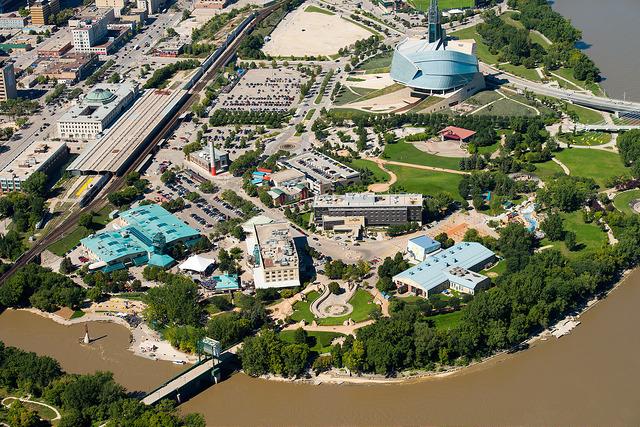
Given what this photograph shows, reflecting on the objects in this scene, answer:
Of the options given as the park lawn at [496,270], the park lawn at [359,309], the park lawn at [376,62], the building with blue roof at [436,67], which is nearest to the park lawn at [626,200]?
the park lawn at [496,270]

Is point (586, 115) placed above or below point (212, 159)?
above

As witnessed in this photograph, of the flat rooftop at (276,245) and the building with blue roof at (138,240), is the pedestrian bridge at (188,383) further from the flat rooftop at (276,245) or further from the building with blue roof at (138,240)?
the building with blue roof at (138,240)

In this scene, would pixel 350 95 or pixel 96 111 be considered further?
pixel 350 95

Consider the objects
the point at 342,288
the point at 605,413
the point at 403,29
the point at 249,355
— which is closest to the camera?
the point at 605,413

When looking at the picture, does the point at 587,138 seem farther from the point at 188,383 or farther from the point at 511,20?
the point at 188,383

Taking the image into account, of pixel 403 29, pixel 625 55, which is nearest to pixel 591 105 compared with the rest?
pixel 625 55

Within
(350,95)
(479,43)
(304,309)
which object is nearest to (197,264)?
(304,309)

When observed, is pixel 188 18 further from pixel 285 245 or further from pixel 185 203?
pixel 285 245

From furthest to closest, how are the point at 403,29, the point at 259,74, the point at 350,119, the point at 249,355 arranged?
the point at 403,29 → the point at 259,74 → the point at 350,119 → the point at 249,355
